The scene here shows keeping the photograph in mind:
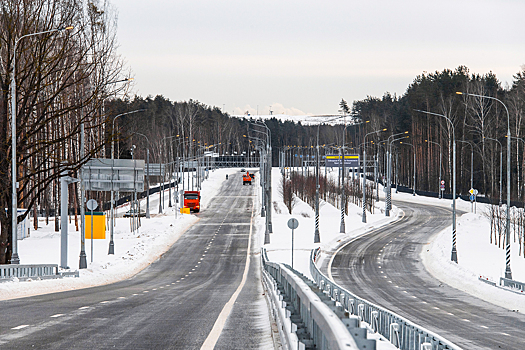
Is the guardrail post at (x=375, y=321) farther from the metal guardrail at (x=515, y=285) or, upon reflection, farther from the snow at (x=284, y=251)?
the metal guardrail at (x=515, y=285)

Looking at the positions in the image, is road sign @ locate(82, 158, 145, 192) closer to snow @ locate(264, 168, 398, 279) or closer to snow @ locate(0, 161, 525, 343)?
snow @ locate(0, 161, 525, 343)

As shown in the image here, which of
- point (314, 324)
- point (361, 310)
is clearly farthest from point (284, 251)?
point (314, 324)

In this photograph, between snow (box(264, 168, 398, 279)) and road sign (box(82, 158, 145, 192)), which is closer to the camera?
snow (box(264, 168, 398, 279))

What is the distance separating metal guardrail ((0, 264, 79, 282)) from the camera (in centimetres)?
2111

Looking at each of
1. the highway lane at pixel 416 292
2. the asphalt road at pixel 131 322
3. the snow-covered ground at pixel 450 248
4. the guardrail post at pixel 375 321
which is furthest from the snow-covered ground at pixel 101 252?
the highway lane at pixel 416 292

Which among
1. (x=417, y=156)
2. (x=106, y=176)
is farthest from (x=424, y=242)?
(x=417, y=156)

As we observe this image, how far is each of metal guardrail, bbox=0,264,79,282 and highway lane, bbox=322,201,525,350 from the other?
13.3m

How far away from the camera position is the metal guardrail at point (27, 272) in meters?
21.1

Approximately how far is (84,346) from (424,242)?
46.3 meters

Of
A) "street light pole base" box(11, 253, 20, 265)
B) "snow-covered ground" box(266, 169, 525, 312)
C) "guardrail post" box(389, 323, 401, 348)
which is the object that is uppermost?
"guardrail post" box(389, 323, 401, 348)

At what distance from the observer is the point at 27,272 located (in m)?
22.9

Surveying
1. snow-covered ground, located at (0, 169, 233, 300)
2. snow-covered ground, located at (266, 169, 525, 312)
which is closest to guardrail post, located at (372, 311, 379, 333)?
snow-covered ground, located at (0, 169, 233, 300)

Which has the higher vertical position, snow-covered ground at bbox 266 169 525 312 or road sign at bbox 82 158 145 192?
road sign at bbox 82 158 145 192

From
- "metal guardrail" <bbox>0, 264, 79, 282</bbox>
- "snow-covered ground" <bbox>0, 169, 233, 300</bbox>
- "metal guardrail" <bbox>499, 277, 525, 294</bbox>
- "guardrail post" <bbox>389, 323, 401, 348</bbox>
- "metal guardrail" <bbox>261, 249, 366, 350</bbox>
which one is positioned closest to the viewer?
"metal guardrail" <bbox>261, 249, 366, 350</bbox>
